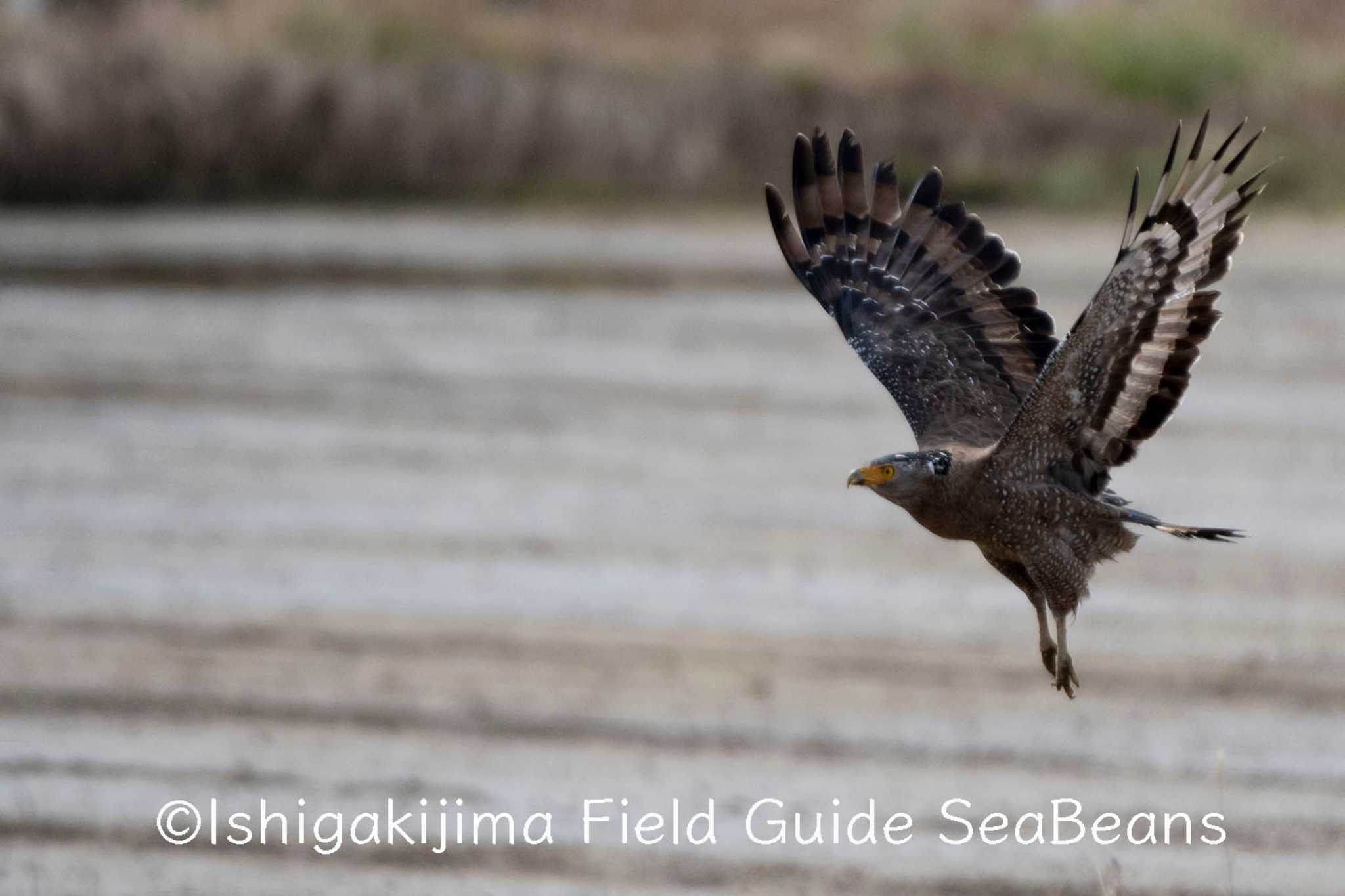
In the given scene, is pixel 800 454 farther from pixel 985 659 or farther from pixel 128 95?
pixel 128 95

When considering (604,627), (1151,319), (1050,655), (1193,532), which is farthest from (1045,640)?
(604,627)

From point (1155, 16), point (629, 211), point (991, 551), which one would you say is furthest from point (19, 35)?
point (991, 551)

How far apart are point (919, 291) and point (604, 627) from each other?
2.89 metres

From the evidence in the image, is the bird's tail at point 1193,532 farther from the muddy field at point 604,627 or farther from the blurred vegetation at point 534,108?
the blurred vegetation at point 534,108

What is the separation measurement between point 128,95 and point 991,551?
22.4m

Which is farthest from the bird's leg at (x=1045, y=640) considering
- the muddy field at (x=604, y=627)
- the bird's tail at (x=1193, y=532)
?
the muddy field at (x=604, y=627)

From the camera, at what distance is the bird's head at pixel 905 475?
19.2ft

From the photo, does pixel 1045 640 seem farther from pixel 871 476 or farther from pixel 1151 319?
pixel 1151 319

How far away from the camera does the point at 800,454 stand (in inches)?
529

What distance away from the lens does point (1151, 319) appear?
19.1 ft

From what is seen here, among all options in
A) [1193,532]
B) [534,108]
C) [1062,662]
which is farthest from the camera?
[534,108]

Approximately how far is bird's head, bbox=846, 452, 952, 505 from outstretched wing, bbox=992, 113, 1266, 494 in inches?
11.0

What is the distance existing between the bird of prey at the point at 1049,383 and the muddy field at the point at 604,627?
0.75 meters

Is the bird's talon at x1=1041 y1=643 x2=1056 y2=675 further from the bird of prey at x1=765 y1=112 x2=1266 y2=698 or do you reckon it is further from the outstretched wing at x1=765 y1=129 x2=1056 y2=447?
the outstretched wing at x1=765 y1=129 x2=1056 y2=447
